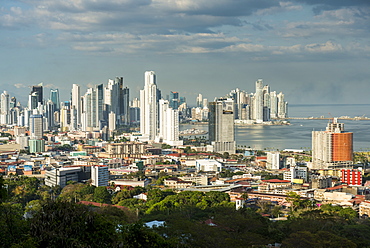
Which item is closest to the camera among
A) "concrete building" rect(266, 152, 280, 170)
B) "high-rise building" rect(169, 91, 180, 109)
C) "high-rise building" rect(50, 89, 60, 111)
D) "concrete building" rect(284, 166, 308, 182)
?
"concrete building" rect(284, 166, 308, 182)

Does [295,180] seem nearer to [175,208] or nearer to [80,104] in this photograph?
[175,208]

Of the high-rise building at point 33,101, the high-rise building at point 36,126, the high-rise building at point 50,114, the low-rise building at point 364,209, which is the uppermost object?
the high-rise building at point 33,101

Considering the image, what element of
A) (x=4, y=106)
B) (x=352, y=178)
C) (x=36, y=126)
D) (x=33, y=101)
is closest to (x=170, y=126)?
(x=36, y=126)

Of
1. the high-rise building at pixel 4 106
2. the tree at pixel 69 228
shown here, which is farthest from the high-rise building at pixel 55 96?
the tree at pixel 69 228

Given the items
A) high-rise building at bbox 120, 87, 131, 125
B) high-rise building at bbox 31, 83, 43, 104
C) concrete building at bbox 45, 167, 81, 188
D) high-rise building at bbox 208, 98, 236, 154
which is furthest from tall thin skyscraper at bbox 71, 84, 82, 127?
concrete building at bbox 45, 167, 81, 188

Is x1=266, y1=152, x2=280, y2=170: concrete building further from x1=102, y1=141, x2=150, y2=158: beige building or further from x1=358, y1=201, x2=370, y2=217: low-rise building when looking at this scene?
x1=358, y1=201, x2=370, y2=217: low-rise building

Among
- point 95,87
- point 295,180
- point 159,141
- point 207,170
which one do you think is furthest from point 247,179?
point 95,87

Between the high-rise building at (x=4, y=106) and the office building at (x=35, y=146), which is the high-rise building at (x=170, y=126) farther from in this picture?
the high-rise building at (x=4, y=106)

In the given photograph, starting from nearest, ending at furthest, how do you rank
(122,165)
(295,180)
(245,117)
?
(295,180)
(122,165)
(245,117)
